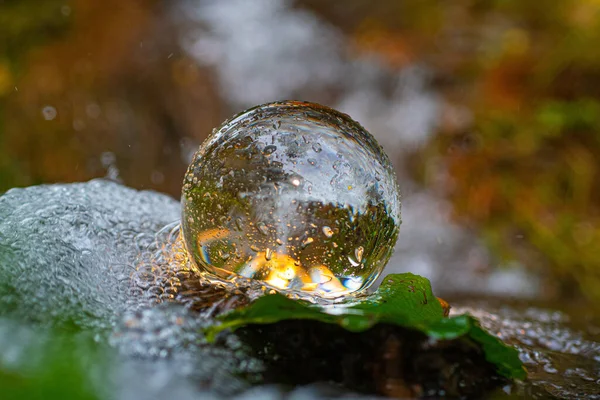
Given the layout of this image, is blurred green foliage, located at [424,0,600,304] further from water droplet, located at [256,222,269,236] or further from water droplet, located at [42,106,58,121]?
water droplet, located at [256,222,269,236]

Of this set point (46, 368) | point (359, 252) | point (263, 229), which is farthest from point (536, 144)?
point (46, 368)

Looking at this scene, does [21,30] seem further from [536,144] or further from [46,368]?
[46,368]

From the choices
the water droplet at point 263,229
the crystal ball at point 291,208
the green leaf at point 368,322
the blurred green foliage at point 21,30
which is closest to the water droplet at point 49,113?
the blurred green foliage at point 21,30

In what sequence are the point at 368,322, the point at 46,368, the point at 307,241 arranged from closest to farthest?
1. the point at 46,368
2. the point at 368,322
3. the point at 307,241

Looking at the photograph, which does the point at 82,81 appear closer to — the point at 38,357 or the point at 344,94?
the point at 344,94

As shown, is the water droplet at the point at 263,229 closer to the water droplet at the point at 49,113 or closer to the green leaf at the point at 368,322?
the green leaf at the point at 368,322
